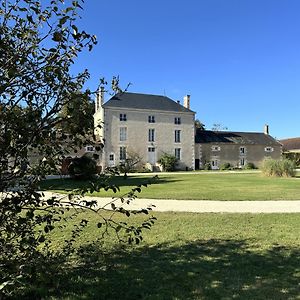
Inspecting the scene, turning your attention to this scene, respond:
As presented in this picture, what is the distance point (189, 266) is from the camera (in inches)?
186

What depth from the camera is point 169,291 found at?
150 inches

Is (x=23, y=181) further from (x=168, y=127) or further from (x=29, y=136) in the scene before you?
(x=168, y=127)

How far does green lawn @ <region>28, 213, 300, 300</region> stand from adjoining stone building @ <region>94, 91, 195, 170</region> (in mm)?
36312

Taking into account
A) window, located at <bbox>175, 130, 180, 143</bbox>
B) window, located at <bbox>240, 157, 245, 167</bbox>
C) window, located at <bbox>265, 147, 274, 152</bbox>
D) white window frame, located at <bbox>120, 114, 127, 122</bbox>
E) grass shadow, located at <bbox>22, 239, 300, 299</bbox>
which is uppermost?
white window frame, located at <bbox>120, 114, 127, 122</bbox>

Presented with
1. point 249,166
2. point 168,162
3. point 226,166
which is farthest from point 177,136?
point 249,166

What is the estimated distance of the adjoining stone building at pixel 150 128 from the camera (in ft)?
144

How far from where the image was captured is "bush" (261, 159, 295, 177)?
84.3 feet

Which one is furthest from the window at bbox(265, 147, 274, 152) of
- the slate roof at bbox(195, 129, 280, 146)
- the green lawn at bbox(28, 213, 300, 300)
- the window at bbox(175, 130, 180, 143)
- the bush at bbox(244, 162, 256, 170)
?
the green lawn at bbox(28, 213, 300, 300)

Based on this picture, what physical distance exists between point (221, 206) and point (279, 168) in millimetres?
16980

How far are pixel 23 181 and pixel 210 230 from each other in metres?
4.89

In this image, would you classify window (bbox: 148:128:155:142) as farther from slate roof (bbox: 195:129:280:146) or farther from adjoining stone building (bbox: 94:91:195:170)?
slate roof (bbox: 195:129:280:146)

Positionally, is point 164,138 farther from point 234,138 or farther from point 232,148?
point 234,138

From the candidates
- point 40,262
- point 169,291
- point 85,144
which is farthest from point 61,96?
point 169,291

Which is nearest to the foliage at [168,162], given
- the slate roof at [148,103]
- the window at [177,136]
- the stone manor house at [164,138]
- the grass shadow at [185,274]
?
the stone manor house at [164,138]
